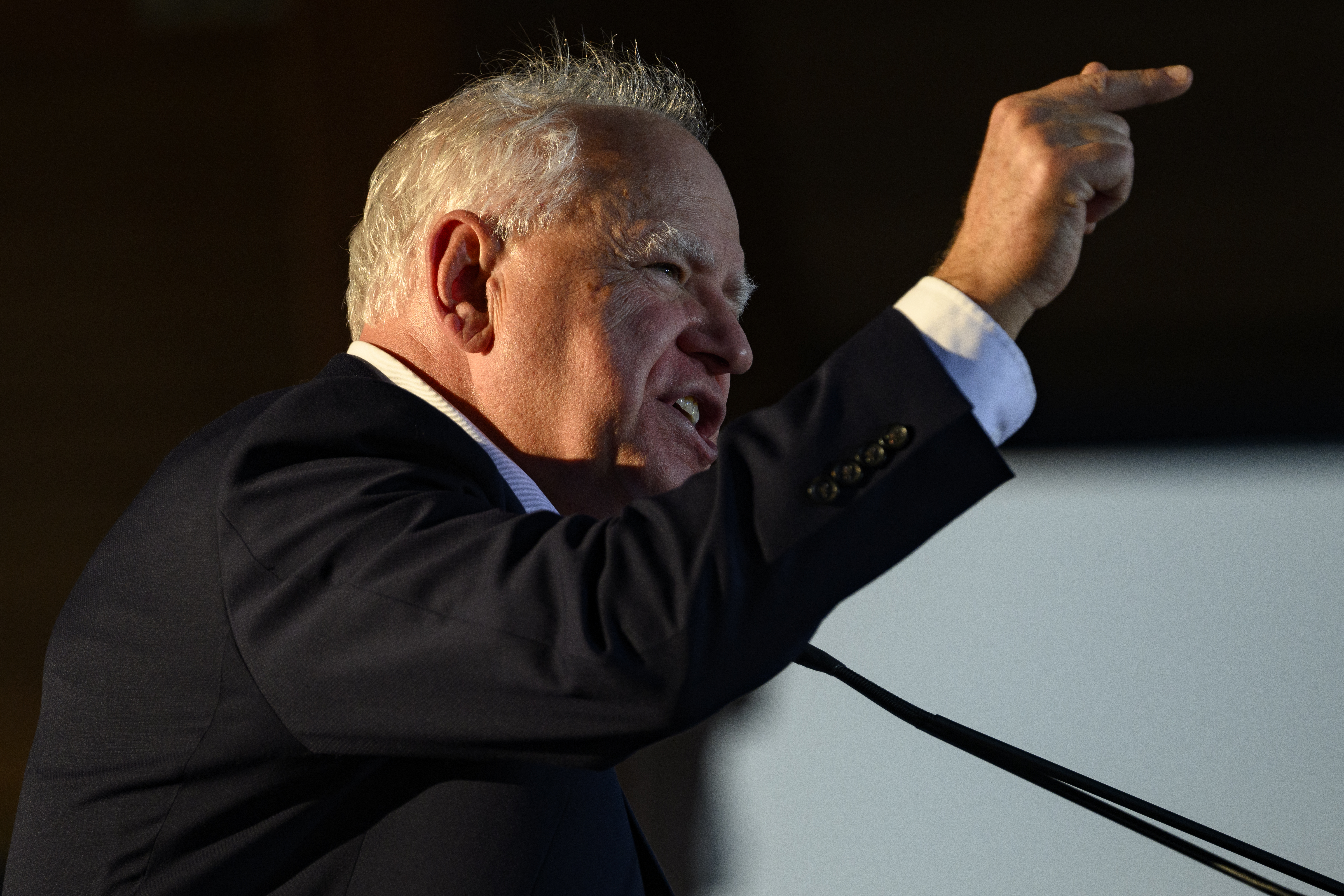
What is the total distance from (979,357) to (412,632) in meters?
0.43

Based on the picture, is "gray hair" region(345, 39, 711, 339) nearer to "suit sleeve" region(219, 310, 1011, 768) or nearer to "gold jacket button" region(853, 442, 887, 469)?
"suit sleeve" region(219, 310, 1011, 768)

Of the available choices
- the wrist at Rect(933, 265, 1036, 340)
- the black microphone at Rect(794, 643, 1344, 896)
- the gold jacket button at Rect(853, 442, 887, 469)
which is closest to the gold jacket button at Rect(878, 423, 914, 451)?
the gold jacket button at Rect(853, 442, 887, 469)

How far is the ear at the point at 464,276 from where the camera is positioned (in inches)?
50.8

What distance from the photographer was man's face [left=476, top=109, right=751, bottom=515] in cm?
126

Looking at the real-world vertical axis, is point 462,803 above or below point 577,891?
above

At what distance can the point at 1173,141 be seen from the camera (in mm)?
3445

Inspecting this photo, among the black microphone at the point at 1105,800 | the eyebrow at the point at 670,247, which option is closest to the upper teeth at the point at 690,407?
the eyebrow at the point at 670,247

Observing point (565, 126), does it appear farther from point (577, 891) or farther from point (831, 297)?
point (831, 297)

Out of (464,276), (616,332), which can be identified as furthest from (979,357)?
(464,276)

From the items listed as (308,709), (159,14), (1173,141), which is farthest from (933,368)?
(159,14)

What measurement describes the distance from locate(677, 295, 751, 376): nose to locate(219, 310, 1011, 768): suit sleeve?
46 centimetres

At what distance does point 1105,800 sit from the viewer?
1303 mm

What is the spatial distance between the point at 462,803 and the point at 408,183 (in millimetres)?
745

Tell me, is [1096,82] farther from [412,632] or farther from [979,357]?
[412,632]
